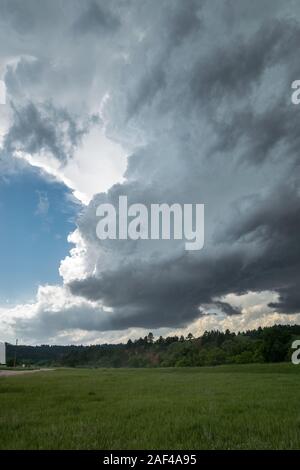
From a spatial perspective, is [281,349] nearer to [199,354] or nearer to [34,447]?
[199,354]

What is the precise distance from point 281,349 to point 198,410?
122m

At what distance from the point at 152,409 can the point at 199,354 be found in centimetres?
13876

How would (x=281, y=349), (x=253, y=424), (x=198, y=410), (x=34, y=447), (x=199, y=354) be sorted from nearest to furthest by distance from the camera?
(x=34, y=447) → (x=253, y=424) → (x=198, y=410) → (x=281, y=349) → (x=199, y=354)

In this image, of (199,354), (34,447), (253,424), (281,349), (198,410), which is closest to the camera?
(34,447)

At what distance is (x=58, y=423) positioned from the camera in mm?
15445

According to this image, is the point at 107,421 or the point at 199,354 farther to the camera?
the point at 199,354
